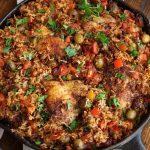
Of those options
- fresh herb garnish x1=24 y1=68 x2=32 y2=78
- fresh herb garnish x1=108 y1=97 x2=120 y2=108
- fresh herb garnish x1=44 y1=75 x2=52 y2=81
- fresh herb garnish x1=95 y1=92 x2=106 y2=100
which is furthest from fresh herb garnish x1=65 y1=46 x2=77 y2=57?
fresh herb garnish x1=108 y1=97 x2=120 y2=108

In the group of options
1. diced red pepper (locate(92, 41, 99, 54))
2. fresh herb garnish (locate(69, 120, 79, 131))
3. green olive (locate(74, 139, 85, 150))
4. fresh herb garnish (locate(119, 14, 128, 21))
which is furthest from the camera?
fresh herb garnish (locate(119, 14, 128, 21))

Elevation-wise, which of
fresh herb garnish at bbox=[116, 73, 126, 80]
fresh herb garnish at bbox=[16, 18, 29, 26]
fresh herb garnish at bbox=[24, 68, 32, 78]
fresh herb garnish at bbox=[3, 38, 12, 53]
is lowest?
fresh herb garnish at bbox=[24, 68, 32, 78]

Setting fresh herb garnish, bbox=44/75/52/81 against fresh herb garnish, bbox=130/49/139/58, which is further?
fresh herb garnish, bbox=130/49/139/58

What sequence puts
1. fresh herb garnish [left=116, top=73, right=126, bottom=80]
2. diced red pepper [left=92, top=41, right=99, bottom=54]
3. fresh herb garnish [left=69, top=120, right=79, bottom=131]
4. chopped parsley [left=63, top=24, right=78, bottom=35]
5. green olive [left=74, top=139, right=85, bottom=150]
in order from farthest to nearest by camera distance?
chopped parsley [left=63, top=24, right=78, bottom=35]
diced red pepper [left=92, top=41, right=99, bottom=54]
fresh herb garnish [left=116, top=73, right=126, bottom=80]
fresh herb garnish [left=69, top=120, right=79, bottom=131]
green olive [left=74, top=139, right=85, bottom=150]

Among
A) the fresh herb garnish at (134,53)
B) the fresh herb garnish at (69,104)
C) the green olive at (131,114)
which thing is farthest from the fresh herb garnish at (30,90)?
the fresh herb garnish at (134,53)

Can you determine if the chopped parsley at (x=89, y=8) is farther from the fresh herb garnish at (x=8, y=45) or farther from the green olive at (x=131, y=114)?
the green olive at (x=131, y=114)

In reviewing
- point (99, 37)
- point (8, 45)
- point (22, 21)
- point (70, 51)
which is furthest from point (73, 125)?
point (22, 21)

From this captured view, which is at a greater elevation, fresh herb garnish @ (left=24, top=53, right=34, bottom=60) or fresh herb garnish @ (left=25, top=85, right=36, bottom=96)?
fresh herb garnish @ (left=24, top=53, right=34, bottom=60)

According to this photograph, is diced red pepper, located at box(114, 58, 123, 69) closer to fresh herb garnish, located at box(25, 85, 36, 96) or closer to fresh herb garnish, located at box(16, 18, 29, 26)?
fresh herb garnish, located at box(25, 85, 36, 96)
